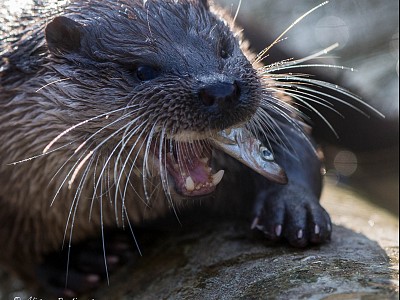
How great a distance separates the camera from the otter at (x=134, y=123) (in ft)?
7.22

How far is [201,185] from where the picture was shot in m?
2.24

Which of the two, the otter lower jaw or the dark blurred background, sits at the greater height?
the dark blurred background

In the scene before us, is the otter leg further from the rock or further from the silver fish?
the silver fish

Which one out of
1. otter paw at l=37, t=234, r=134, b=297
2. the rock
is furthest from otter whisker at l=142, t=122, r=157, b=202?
otter paw at l=37, t=234, r=134, b=297

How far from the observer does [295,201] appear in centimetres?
253

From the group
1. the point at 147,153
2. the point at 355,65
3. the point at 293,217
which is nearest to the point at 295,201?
the point at 293,217

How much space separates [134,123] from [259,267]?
1.68ft

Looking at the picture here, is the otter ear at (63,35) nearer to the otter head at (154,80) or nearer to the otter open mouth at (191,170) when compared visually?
the otter head at (154,80)

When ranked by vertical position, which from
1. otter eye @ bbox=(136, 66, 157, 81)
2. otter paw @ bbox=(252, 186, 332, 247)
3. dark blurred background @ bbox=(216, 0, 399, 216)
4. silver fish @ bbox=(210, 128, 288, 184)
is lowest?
otter paw @ bbox=(252, 186, 332, 247)

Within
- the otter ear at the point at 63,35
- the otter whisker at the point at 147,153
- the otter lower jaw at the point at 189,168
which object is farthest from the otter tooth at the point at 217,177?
the otter ear at the point at 63,35

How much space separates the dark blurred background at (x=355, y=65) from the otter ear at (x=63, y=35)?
1.40 metres

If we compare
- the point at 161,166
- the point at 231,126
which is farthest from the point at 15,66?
the point at 231,126

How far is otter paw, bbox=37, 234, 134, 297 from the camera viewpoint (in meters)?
2.73

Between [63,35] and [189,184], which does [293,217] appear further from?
[63,35]
